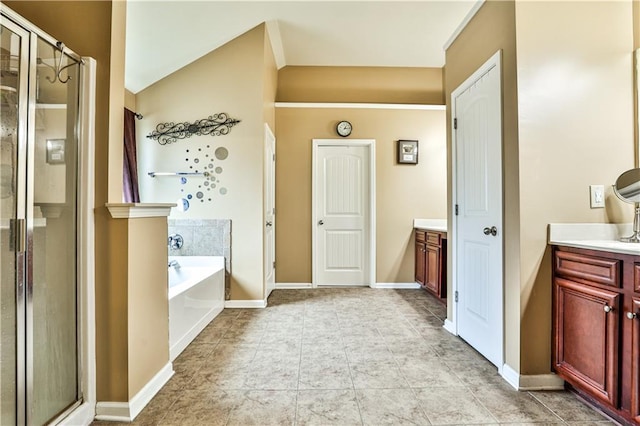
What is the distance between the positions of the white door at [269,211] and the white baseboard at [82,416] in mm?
1985

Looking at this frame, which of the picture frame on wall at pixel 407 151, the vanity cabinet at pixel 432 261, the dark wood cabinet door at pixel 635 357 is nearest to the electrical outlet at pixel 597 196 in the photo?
the dark wood cabinet door at pixel 635 357

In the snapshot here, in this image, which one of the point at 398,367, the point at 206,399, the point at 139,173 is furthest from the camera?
the point at 139,173

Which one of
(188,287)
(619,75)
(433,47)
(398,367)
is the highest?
(433,47)

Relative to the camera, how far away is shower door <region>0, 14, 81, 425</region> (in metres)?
1.22

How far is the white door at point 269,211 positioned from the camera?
3498mm

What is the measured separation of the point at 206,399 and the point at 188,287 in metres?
1.01

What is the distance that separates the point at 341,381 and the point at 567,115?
199 cm

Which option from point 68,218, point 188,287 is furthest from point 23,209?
point 188,287

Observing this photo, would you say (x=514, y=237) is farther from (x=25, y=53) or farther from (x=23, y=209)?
(x=25, y=53)

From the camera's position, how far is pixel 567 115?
181 centimetres

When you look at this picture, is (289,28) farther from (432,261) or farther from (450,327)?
(450,327)

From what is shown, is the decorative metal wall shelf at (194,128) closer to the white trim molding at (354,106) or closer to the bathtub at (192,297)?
the white trim molding at (354,106)

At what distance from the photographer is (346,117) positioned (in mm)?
4273

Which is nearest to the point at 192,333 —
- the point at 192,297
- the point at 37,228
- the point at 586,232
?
the point at 192,297
